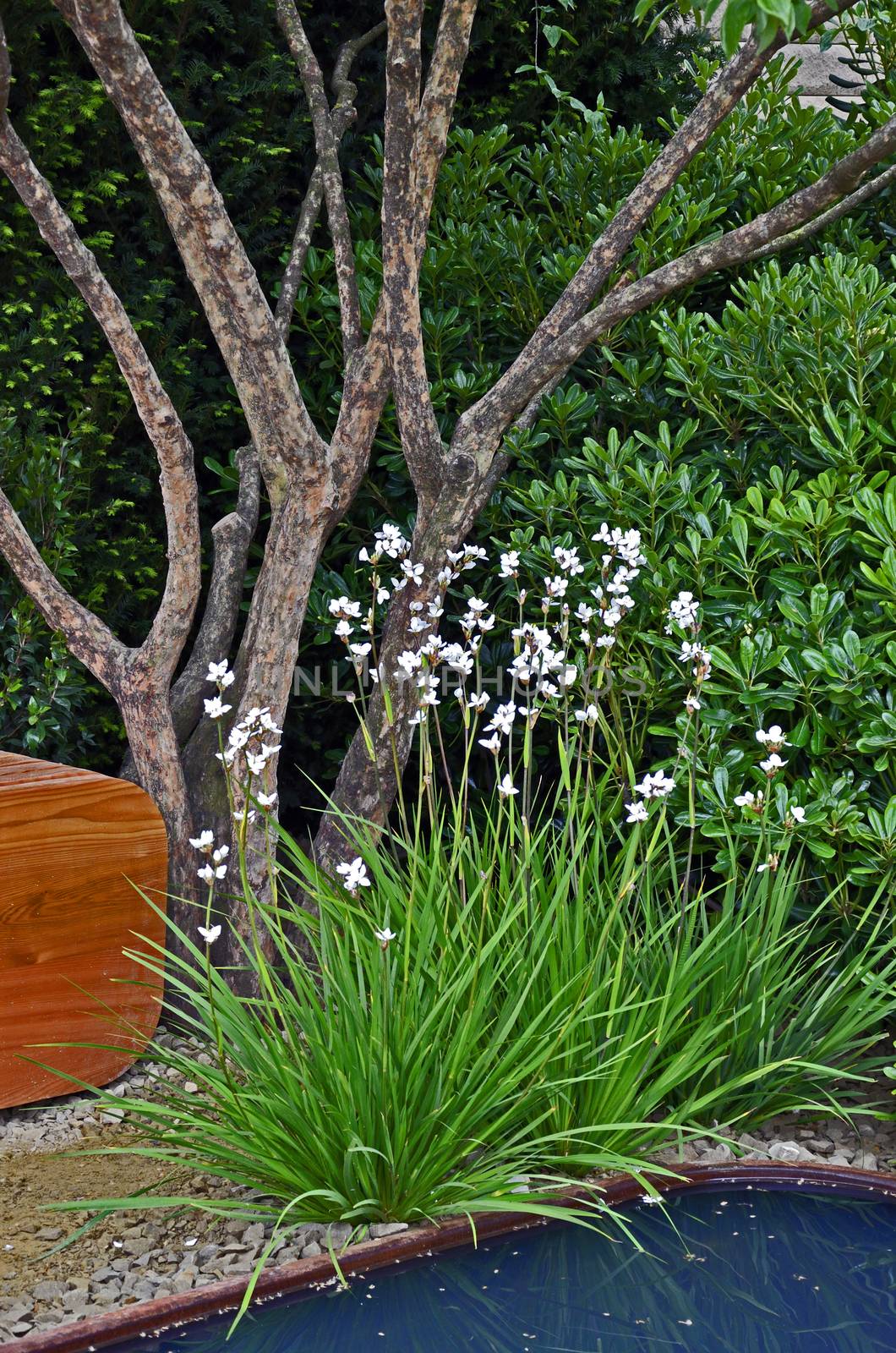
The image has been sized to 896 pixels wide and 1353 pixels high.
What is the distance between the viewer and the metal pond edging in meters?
2.10

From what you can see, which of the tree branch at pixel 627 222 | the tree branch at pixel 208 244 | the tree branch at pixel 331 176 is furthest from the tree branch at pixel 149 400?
the tree branch at pixel 627 222

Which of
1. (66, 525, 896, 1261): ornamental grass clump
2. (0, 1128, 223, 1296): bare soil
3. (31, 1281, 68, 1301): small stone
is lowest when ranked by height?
(31, 1281, 68, 1301): small stone

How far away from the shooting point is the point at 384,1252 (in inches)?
89.8

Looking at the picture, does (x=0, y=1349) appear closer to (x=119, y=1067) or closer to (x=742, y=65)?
(x=119, y=1067)

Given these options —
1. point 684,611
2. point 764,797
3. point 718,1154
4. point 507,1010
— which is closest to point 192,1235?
point 507,1010

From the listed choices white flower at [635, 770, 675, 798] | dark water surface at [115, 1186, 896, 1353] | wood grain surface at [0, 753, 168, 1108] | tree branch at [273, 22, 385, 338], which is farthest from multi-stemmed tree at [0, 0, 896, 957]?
dark water surface at [115, 1186, 896, 1353]

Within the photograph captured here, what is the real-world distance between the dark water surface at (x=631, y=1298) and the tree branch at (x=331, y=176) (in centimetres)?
226

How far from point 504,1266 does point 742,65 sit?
269 centimetres

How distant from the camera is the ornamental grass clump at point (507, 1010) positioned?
233cm

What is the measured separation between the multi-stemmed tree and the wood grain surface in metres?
0.26

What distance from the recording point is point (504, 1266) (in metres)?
2.29

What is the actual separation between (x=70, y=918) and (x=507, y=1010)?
1.10 meters

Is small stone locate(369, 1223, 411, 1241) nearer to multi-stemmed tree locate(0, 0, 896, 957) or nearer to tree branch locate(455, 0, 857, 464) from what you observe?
multi-stemmed tree locate(0, 0, 896, 957)

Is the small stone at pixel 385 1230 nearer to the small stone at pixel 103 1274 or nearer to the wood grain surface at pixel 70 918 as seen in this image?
the small stone at pixel 103 1274
